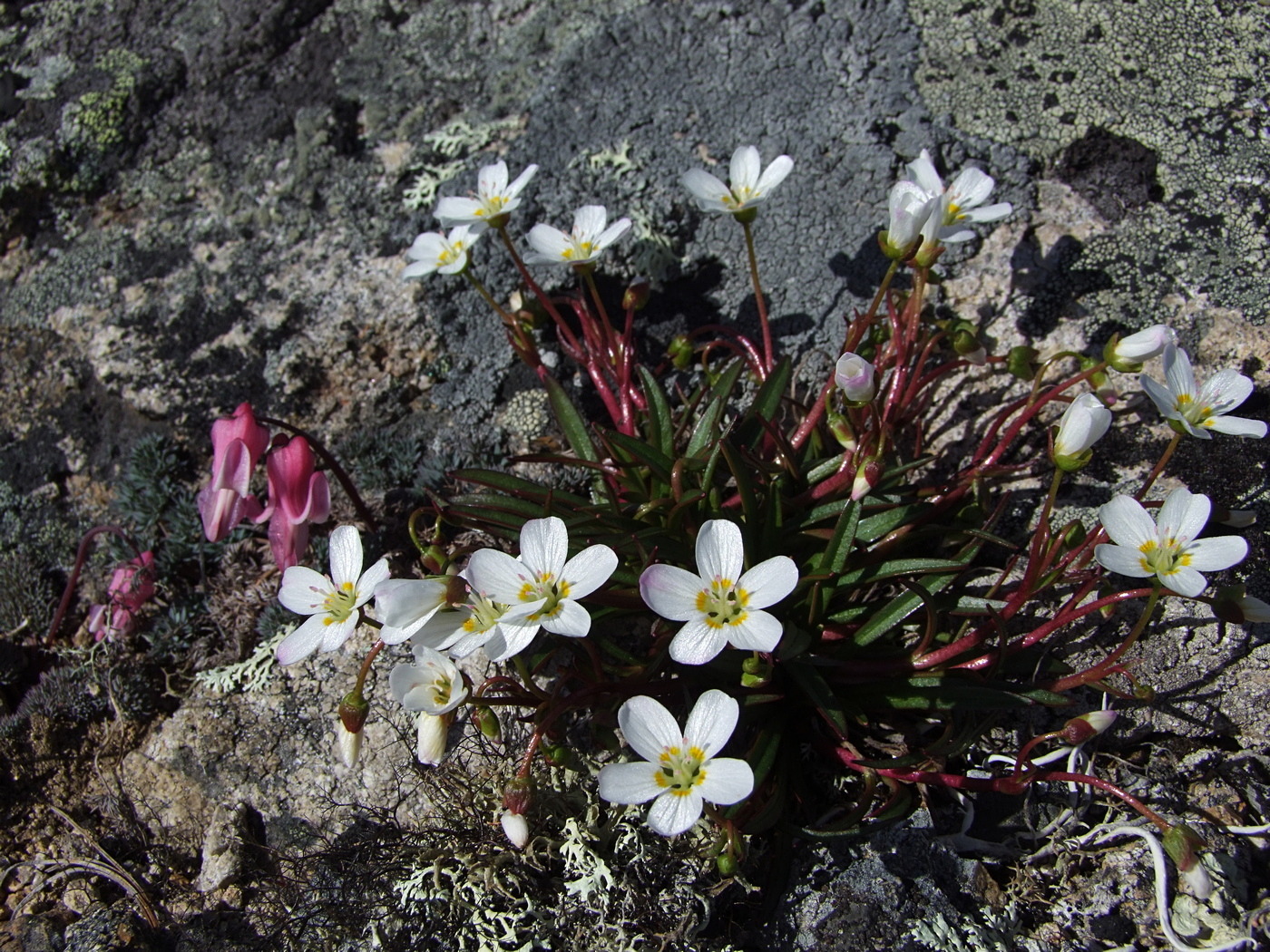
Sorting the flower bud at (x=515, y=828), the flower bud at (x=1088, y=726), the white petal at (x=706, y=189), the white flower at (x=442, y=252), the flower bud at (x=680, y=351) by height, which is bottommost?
the flower bud at (x=1088, y=726)

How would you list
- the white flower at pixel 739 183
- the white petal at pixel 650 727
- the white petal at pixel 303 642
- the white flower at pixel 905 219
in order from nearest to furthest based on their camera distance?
1. the white petal at pixel 650 727
2. the white petal at pixel 303 642
3. the white flower at pixel 905 219
4. the white flower at pixel 739 183

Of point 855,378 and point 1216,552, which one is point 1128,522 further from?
point 855,378

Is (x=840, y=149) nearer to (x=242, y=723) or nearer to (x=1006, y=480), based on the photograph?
(x=1006, y=480)

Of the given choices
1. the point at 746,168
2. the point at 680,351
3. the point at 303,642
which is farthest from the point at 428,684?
the point at 746,168

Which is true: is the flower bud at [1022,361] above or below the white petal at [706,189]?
below

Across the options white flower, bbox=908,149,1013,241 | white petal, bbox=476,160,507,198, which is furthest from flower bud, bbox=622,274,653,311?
white flower, bbox=908,149,1013,241

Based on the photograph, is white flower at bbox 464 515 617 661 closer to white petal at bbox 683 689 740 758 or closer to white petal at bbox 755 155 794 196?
white petal at bbox 683 689 740 758

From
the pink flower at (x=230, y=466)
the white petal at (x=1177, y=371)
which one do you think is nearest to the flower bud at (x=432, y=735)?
the pink flower at (x=230, y=466)

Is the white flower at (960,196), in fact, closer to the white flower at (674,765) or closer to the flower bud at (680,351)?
the flower bud at (680,351)

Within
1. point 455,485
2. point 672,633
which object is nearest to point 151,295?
point 455,485
